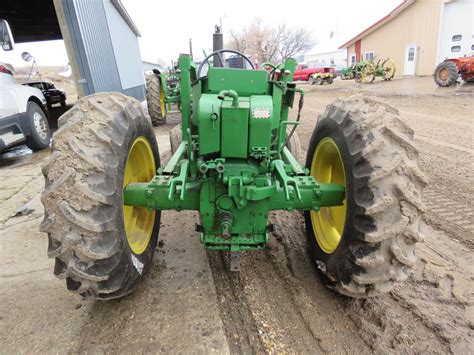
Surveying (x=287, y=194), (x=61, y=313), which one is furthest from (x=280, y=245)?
(x=61, y=313)

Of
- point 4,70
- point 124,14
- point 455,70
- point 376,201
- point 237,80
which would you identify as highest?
point 124,14

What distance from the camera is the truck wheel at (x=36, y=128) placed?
733cm

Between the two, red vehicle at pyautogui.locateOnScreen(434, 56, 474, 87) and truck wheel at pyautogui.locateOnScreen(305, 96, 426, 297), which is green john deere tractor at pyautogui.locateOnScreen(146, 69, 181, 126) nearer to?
truck wheel at pyautogui.locateOnScreen(305, 96, 426, 297)

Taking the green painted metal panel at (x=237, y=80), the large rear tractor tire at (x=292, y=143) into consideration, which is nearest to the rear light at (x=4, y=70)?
the large rear tractor tire at (x=292, y=143)

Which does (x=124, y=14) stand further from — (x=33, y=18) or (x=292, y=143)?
(x=292, y=143)

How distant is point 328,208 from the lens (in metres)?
3.05

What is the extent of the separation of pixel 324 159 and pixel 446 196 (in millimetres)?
2285

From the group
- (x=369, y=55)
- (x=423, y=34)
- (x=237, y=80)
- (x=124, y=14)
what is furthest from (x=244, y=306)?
(x=369, y=55)

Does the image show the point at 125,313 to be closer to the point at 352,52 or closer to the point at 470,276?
the point at 470,276

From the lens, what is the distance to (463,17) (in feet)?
71.3

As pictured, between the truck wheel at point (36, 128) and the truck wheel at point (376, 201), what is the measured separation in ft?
23.9

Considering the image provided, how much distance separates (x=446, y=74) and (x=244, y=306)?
57.6 ft

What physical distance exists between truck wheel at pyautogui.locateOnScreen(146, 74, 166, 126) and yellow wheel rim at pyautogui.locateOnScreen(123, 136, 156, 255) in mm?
6379

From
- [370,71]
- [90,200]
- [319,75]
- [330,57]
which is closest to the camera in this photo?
[90,200]
